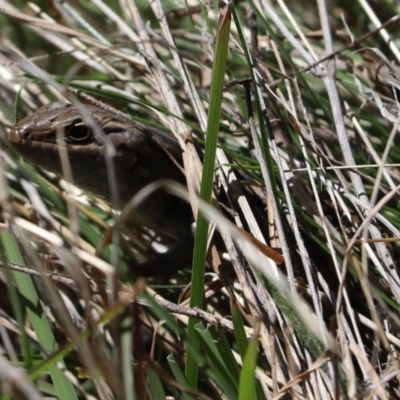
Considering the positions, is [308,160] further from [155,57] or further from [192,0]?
[192,0]

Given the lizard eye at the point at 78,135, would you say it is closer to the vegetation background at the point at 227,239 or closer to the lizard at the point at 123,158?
the lizard at the point at 123,158

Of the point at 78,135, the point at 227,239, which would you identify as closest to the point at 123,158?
the point at 78,135

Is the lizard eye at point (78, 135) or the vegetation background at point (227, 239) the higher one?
the lizard eye at point (78, 135)

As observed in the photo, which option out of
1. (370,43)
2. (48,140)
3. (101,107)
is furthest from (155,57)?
(370,43)

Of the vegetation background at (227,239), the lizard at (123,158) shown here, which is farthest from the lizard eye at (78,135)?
the vegetation background at (227,239)

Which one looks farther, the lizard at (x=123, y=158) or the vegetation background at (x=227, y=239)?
the lizard at (x=123, y=158)
